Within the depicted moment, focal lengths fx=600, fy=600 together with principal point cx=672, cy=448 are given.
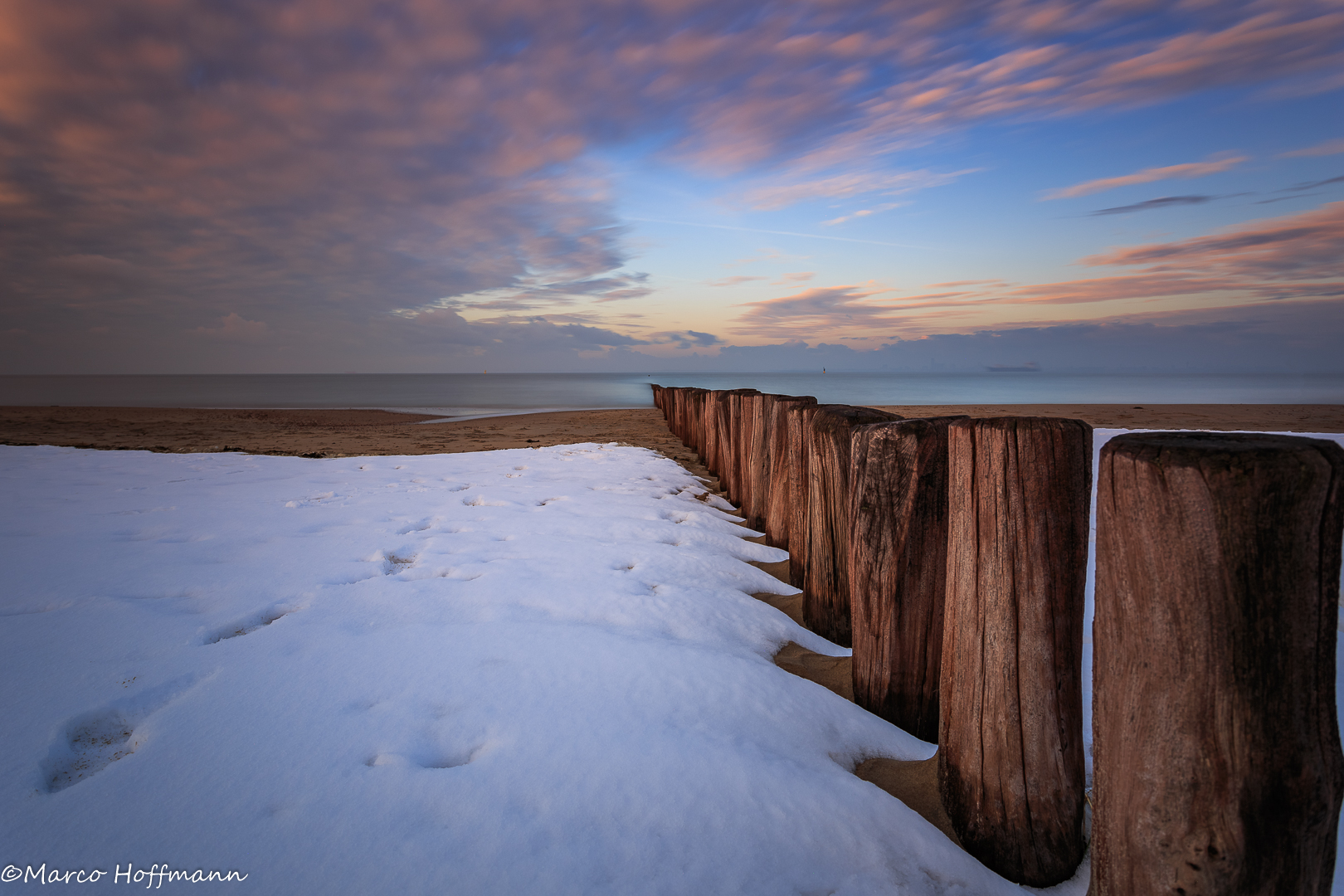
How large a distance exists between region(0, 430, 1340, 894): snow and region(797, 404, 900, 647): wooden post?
4.7 inches

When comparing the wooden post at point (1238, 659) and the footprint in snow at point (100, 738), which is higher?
the wooden post at point (1238, 659)

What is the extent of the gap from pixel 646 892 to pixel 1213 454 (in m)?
1.18

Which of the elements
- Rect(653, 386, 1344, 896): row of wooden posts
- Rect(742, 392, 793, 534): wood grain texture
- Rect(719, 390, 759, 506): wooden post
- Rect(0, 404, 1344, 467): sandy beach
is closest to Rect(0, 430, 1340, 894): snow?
Rect(653, 386, 1344, 896): row of wooden posts

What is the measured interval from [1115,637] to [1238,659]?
0.15m

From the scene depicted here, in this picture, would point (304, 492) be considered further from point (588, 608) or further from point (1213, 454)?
point (1213, 454)

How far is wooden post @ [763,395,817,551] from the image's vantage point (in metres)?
3.12

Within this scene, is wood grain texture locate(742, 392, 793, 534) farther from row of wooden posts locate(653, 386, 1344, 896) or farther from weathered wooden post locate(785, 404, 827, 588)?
row of wooden posts locate(653, 386, 1344, 896)

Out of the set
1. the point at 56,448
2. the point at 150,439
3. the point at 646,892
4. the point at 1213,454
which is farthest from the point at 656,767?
the point at 150,439

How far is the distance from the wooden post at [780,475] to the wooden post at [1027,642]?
1685 millimetres

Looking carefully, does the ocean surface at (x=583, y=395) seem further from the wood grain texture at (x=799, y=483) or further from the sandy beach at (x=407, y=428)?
the wood grain texture at (x=799, y=483)

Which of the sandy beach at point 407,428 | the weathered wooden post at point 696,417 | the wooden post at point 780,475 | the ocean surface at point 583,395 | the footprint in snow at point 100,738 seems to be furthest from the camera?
the ocean surface at point 583,395

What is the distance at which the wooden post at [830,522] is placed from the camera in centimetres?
209

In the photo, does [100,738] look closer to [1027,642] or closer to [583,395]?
[1027,642]

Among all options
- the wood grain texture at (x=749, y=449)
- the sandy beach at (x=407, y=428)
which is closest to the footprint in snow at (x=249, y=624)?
the sandy beach at (x=407, y=428)
